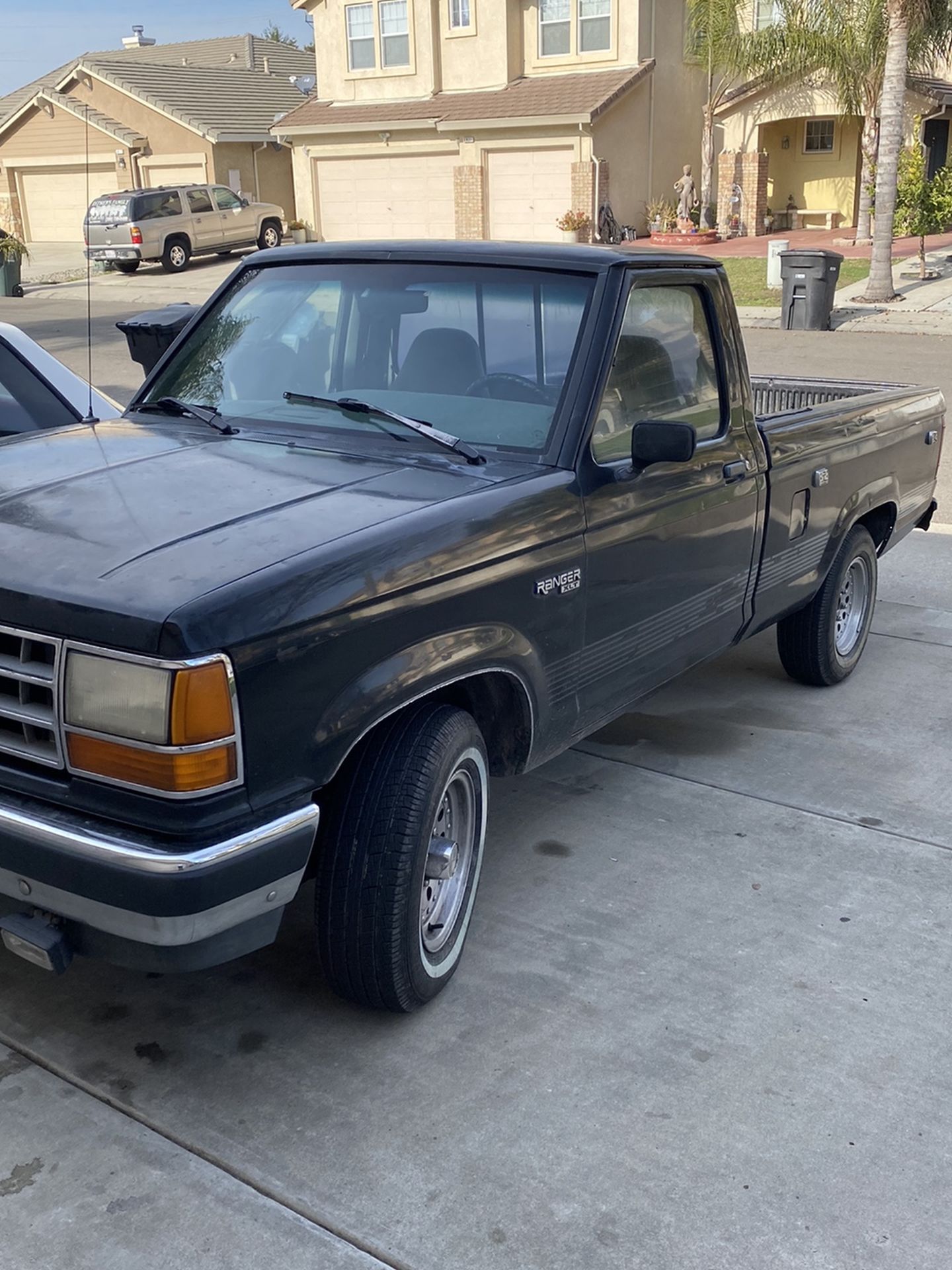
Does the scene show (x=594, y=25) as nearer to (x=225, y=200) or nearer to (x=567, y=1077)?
(x=225, y=200)

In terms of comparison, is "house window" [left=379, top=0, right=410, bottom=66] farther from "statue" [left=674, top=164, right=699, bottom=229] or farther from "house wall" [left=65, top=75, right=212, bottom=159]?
"statue" [left=674, top=164, right=699, bottom=229]

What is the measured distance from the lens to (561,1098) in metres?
3.08

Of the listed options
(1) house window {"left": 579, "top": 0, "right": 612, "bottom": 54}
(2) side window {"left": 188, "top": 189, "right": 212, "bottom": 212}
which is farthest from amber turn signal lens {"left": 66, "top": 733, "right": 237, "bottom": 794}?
(2) side window {"left": 188, "top": 189, "right": 212, "bottom": 212}

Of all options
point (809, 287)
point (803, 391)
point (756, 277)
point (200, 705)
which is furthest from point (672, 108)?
point (200, 705)

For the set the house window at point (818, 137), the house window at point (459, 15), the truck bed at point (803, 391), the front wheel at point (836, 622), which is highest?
the house window at point (459, 15)

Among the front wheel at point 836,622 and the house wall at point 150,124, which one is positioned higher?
the house wall at point 150,124

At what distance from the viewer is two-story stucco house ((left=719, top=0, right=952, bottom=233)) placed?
28047 mm

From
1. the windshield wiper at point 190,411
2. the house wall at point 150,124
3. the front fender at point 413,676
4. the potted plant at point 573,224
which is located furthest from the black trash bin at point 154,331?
the house wall at point 150,124

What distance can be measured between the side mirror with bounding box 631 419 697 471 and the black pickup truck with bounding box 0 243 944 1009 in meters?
0.01

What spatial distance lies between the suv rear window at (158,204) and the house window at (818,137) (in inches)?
593

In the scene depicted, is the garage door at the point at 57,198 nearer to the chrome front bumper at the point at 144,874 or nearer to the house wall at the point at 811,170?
the house wall at the point at 811,170

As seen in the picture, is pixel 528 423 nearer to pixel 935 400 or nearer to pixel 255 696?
pixel 255 696

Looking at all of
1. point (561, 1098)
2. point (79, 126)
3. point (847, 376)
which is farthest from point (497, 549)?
point (79, 126)

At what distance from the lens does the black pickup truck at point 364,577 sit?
268 cm
